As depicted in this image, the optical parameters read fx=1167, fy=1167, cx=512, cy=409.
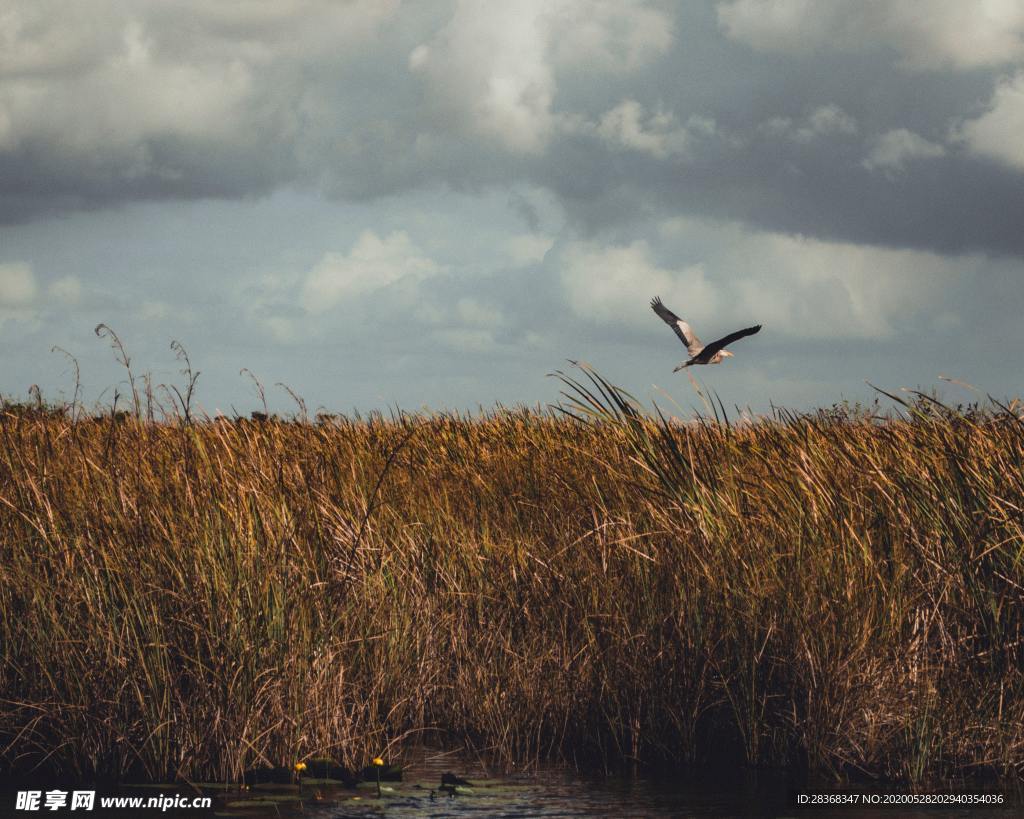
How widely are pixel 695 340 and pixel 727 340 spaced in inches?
92.2

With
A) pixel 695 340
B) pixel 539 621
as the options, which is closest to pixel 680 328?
pixel 695 340

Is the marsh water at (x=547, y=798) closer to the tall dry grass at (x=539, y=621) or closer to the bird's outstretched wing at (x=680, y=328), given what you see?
the tall dry grass at (x=539, y=621)

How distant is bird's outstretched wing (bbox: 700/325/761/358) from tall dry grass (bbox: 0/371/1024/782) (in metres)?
3.36

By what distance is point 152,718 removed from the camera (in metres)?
5.45

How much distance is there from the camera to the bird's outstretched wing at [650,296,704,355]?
1378 cm

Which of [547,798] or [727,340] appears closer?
[547,798]

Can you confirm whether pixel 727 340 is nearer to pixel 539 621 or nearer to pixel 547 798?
pixel 539 621

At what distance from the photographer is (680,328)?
14.0 meters

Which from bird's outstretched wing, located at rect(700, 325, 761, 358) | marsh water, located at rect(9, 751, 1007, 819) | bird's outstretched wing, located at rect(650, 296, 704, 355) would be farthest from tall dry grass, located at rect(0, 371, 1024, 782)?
bird's outstretched wing, located at rect(650, 296, 704, 355)

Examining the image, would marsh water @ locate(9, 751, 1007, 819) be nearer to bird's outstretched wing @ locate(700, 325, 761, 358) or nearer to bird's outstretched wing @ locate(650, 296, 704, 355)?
bird's outstretched wing @ locate(700, 325, 761, 358)

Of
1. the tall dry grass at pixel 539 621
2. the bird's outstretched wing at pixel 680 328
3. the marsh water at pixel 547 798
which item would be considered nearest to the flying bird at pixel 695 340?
the bird's outstretched wing at pixel 680 328

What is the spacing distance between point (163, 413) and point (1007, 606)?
510 cm

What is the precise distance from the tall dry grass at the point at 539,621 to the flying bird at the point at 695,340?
11.8 ft

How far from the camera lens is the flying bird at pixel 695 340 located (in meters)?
11.3
